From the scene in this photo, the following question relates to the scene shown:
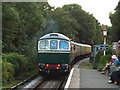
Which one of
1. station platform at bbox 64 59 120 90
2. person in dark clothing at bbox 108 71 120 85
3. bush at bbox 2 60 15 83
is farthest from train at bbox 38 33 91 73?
person in dark clothing at bbox 108 71 120 85

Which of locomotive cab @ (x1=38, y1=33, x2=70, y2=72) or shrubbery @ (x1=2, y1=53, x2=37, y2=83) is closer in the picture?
shrubbery @ (x1=2, y1=53, x2=37, y2=83)

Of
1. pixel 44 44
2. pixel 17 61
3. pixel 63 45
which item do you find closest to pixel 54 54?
pixel 63 45

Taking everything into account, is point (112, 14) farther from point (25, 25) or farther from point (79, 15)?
point (79, 15)

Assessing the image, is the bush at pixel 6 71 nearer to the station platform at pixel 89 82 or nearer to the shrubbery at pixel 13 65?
the shrubbery at pixel 13 65

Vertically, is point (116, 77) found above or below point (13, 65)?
below

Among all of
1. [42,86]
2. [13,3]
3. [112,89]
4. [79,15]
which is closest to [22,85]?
[42,86]

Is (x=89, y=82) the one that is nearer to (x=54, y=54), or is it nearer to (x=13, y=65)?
(x=54, y=54)

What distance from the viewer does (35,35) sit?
36.2 metres

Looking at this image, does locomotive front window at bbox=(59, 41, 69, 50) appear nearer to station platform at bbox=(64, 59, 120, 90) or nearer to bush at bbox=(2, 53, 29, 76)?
station platform at bbox=(64, 59, 120, 90)

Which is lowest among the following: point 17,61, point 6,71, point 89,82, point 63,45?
point 89,82

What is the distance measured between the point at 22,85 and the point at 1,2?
10.9m

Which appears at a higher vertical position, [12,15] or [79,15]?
[79,15]

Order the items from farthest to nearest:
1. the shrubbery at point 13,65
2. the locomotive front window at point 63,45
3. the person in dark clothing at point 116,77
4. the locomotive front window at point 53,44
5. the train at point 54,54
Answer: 1. the locomotive front window at point 63,45
2. the locomotive front window at point 53,44
3. the train at point 54,54
4. the shrubbery at point 13,65
5. the person in dark clothing at point 116,77

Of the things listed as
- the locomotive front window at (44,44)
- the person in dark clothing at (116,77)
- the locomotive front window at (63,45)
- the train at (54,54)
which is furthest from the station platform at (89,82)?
the locomotive front window at (44,44)
